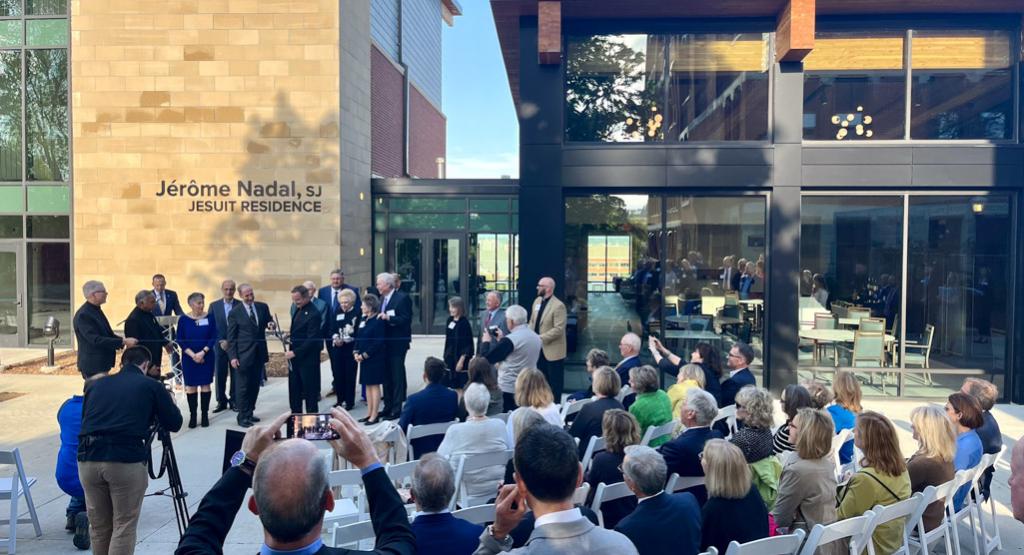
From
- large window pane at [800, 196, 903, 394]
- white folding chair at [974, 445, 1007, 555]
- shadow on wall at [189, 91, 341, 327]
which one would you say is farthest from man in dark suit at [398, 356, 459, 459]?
shadow on wall at [189, 91, 341, 327]

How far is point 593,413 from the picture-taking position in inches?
222

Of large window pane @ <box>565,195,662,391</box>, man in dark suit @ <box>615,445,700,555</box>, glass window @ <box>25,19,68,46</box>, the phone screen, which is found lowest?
man in dark suit @ <box>615,445,700,555</box>

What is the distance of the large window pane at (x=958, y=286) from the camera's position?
10.6 meters

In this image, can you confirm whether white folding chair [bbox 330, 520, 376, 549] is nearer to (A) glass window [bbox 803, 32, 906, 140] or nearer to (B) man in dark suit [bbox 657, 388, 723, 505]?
(B) man in dark suit [bbox 657, 388, 723, 505]

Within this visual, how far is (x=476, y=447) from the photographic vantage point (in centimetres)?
520

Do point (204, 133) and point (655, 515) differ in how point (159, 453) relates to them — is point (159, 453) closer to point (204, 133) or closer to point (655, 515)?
point (655, 515)

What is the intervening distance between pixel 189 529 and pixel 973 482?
5.20 meters

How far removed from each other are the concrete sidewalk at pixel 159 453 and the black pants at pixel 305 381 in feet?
2.38

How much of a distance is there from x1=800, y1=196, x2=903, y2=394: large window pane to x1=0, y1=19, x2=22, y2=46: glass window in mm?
15502

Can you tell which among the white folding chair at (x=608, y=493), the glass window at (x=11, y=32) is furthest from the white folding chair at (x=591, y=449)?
the glass window at (x=11, y=32)

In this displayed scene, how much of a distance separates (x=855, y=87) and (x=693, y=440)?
7.81 meters

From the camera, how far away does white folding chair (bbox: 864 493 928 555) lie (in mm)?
4094

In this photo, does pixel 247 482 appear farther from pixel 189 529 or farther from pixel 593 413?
pixel 593 413

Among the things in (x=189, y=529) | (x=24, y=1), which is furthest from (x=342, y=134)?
(x=189, y=529)
